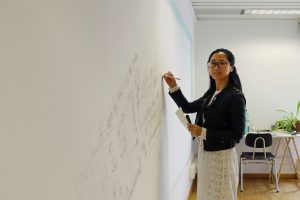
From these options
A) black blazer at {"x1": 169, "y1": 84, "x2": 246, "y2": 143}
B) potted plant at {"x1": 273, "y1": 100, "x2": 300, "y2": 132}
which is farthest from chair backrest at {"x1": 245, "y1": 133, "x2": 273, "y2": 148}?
black blazer at {"x1": 169, "y1": 84, "x2": 246, "y2": 143}

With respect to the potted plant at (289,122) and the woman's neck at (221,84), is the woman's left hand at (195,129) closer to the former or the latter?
the woman's neck at (221,84)

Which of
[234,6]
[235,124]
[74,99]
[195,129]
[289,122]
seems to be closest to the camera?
[74,99]

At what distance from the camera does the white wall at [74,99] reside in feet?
2.09

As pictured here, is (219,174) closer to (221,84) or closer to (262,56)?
(221,84)

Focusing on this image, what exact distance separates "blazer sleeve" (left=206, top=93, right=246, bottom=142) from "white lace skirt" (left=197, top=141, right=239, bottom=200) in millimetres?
147

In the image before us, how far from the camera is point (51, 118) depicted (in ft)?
2.53

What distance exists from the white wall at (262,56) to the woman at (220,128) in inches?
125

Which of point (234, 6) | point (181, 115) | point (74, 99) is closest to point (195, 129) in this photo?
point (181, 115)


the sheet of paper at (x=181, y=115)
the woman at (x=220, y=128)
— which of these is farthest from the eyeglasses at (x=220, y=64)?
the sheet of paper at (x=181, y=115)

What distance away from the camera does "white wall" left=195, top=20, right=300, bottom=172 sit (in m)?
5.44

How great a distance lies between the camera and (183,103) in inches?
101

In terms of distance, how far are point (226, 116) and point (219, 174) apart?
43cm

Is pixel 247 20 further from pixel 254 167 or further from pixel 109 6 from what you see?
pixel 109 6

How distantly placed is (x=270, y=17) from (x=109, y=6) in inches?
188
